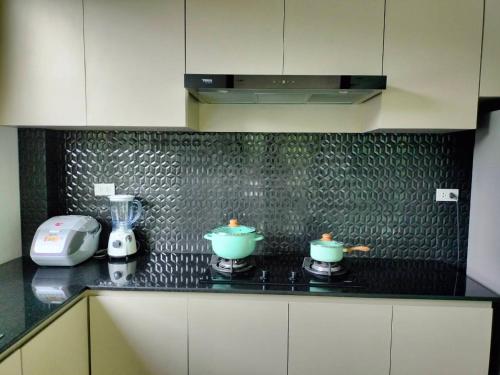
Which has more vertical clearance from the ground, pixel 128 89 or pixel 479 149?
pixel 128 89

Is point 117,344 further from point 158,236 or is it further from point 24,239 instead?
point 24,239

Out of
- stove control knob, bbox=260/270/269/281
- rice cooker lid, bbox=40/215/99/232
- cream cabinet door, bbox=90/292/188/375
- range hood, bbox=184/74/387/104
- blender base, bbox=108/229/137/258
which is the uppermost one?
range hood, bbox=184/74/387/104

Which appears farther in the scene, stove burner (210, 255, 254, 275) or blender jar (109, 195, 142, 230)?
blender jar (109, 195, 142, 230)

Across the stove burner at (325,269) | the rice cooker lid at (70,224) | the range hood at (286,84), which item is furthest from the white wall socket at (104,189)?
the stove burner at (325,269)

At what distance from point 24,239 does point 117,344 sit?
39.0 inches

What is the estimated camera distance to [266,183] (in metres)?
2.04

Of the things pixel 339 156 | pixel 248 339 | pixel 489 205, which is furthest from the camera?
pixel 339 156

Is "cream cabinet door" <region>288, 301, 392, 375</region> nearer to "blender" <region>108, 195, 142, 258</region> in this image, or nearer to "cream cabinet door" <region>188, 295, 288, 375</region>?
"cream cabinet door" <region>188, 295, 288, 375</region>

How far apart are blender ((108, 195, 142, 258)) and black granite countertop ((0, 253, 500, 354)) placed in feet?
0.26

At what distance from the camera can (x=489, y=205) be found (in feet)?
5.36

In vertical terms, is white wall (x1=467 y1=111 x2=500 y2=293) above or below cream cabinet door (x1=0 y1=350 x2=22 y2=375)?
above

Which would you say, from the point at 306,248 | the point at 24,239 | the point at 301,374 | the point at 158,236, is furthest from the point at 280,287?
the point at 24,239

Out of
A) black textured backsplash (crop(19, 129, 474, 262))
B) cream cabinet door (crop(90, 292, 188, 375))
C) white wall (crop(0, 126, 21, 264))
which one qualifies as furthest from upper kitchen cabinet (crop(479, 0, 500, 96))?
white wall (crop(0, 126, 21, 264))

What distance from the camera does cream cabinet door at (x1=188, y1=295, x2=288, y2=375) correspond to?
1.52 meters
